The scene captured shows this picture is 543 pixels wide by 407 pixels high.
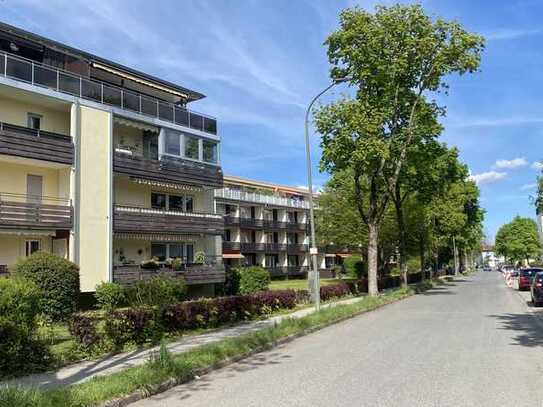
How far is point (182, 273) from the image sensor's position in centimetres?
2969

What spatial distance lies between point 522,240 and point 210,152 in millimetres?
88966

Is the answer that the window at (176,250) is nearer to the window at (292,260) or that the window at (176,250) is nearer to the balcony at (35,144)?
the balcony at (35,144)

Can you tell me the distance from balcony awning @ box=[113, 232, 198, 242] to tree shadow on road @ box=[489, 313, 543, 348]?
677 inches

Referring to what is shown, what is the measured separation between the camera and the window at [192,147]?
32.1m

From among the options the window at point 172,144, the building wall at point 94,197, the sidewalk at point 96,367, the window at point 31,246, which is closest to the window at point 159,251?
the building wall at point 94,197

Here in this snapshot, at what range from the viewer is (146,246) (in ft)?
101

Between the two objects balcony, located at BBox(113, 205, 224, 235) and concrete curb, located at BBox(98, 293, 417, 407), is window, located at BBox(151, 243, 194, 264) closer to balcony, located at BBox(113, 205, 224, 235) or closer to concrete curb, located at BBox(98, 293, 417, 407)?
balcony, located at BBox(113, 205, 224, 235)

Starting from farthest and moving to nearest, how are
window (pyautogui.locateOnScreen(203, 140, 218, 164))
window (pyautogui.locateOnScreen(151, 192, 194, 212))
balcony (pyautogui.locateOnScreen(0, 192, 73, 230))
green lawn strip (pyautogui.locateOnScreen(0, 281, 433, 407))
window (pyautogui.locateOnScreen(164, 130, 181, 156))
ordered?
1. window (pyautogui.locateOnScreen(203, 140, 218, 164))
2. window (pyautogui.locateOnScreen(151, 192, 194, 212))
3. window (pyautogui.locateOnScreen(164, 130, 181, 156))
4. balcony (pyautogui.locateOnScreen(0, 192, 73, 230))
5. green lawn strip (pyautogui.locateOnScreen(0, 281, 433, 407))

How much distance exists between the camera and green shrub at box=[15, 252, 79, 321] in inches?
754

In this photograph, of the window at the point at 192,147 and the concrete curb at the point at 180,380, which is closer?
the concrete curb at the point at 180,380

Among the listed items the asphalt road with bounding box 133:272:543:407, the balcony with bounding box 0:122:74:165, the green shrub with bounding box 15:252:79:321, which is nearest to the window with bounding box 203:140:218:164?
the balcony with bounding box 0:122:74:165

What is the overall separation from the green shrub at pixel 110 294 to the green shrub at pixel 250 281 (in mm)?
10103

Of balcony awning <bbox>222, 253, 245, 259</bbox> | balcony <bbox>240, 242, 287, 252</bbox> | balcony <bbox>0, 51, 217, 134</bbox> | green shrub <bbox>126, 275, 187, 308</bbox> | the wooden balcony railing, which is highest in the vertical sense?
balcony <bbox>0, 51, 217, 134</bbox>

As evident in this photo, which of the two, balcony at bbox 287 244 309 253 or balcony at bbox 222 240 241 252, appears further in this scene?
balcony at bbox 287 244 309 253
